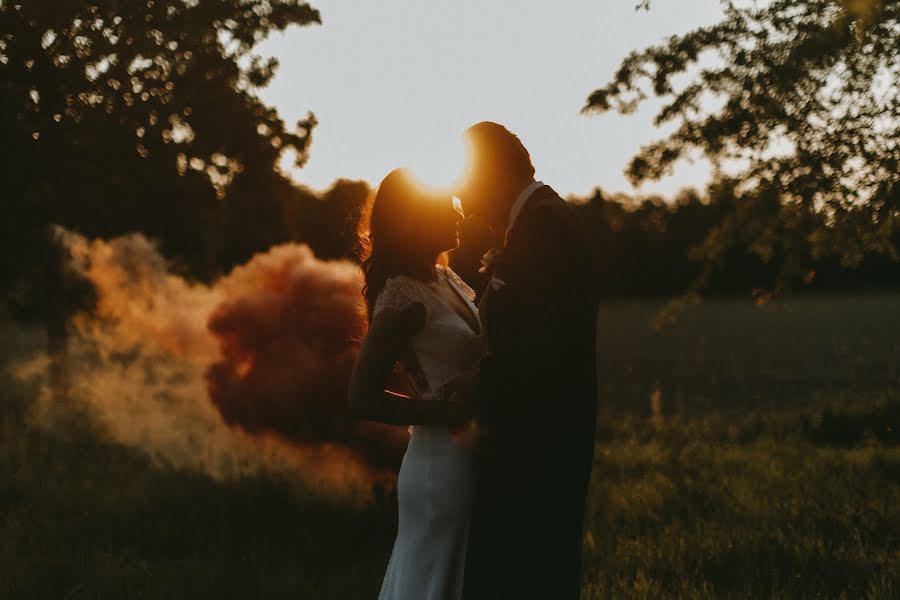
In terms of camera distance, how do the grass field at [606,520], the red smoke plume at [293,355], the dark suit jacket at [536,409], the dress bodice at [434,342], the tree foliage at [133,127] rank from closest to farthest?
the dark suit jacket at [536,409]
the dress bodice at [434,342]
the grass field at [606,520]
the red smoke plume at [293,355]
the tree foliage at [133,127]

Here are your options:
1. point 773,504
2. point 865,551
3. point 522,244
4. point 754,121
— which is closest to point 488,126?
point 522,244

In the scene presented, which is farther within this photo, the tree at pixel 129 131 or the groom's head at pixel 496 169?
the tree at pixel 129 131

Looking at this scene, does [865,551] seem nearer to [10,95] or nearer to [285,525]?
[285,525]

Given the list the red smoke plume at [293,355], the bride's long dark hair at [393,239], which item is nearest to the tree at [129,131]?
the red smoke plume at [293,355]

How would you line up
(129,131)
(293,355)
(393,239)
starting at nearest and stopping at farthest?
1. (393,239)
2. (293,355)
3. (129,131)

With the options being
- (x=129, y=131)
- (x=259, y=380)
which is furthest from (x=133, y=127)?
(x=259, y=380)

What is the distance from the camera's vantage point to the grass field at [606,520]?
21.0ft

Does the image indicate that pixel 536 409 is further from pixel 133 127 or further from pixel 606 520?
pixel 133 127

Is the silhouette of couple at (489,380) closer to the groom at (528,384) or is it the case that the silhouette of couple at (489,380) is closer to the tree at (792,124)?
the groom at (528,384)

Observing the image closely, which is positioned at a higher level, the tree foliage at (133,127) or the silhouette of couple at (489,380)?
the tree foliage at (133,127)

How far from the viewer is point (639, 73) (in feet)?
40.5

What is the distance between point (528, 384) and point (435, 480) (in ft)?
1.89

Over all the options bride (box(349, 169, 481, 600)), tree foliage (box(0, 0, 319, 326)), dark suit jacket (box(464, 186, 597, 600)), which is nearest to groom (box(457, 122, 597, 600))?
dark suit jacket (box(464, 186, 597, 600))

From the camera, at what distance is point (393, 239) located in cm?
354
